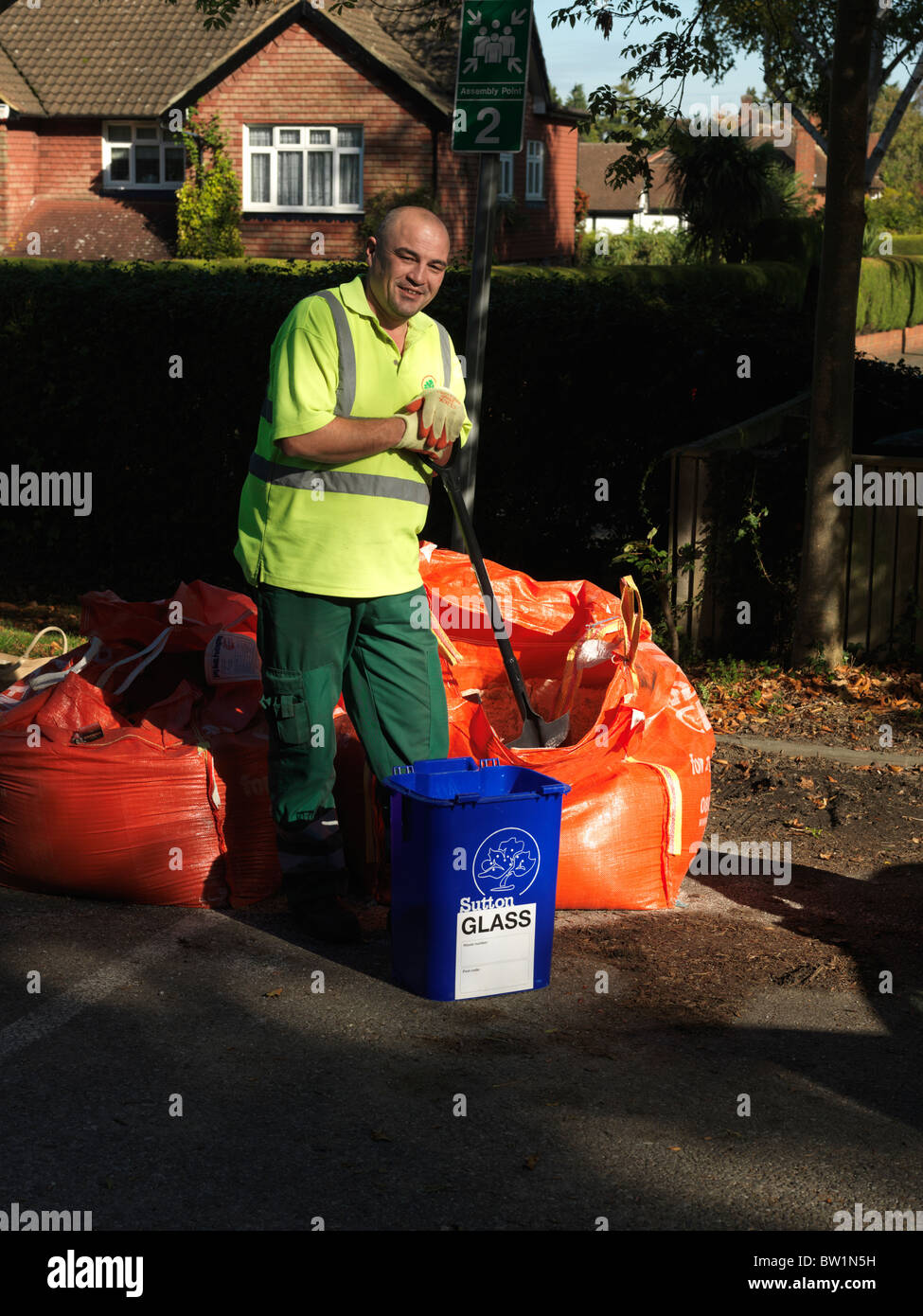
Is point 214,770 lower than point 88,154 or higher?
lower

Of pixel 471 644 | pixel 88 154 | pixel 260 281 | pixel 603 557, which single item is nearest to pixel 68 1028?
pixel 471 644

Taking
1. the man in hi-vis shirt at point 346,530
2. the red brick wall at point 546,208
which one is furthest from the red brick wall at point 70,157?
the man in hi-vis shirt at point 346,530

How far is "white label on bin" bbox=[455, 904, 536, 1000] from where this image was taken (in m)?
3.96

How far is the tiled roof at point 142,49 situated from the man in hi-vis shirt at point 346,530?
2570 centimetres

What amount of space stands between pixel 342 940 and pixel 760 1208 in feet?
5.53

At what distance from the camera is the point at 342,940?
4395 mm

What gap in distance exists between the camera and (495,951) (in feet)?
13.2

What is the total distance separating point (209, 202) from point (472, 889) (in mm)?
27870

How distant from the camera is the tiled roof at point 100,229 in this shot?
30594 mm

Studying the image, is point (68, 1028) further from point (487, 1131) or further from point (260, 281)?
point (260, 281)

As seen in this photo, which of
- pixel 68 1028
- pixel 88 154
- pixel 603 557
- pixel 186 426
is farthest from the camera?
pixel 88 154

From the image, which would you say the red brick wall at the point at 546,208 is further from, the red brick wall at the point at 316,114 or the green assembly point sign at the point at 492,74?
the green assembly point sign at the point at 492,74

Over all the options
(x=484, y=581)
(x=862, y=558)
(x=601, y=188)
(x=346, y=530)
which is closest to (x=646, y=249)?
(x=862, y=558)

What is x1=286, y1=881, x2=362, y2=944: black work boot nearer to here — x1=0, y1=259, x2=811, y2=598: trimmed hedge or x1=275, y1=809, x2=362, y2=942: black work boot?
x1=275, y1=809, x2=362, y2=942: black work boot
